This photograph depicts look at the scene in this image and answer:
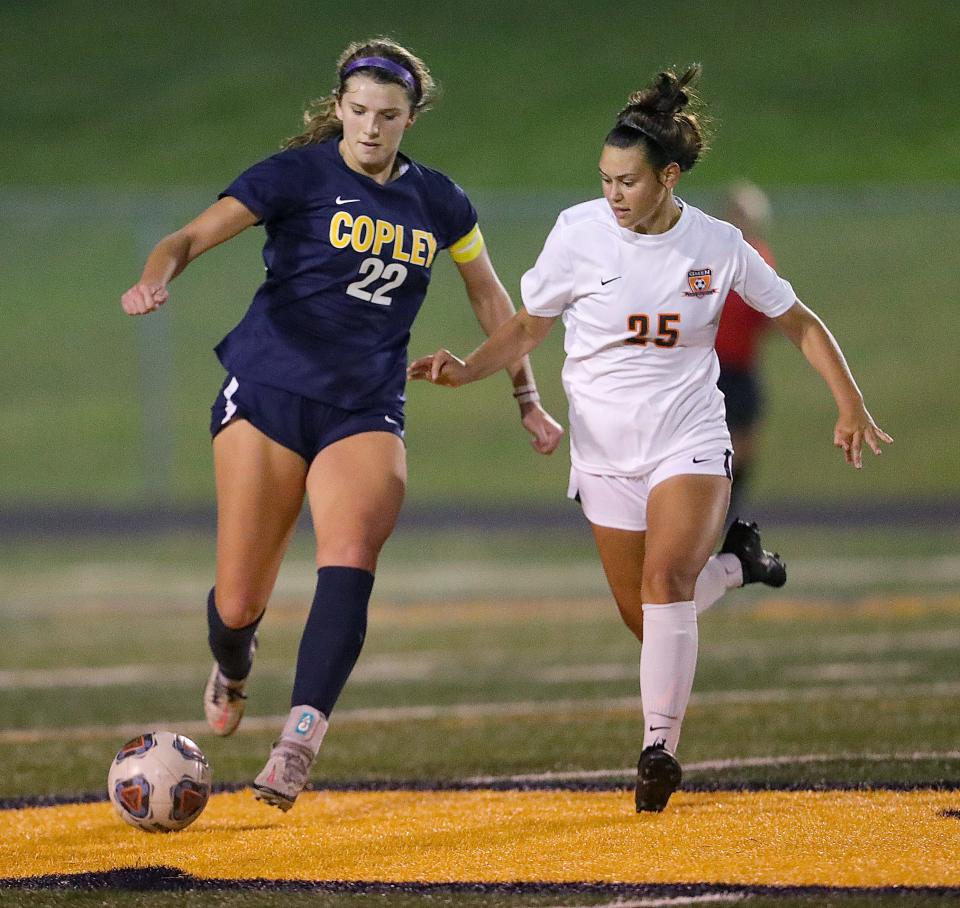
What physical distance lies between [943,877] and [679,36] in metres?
35.3

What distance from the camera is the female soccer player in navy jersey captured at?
5.82 meters

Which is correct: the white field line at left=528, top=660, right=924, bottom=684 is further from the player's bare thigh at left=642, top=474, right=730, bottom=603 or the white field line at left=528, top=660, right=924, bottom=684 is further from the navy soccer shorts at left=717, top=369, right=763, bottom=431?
the player's bare thigh at left=642, top=474, right=730, bottom=603

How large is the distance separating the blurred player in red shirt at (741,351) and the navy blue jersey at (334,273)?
503 centimetres

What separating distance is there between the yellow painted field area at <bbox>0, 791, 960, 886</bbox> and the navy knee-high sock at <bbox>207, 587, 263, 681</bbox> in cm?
60

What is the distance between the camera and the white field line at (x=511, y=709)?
799 cm

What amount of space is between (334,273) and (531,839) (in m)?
1.84

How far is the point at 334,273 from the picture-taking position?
235 inches

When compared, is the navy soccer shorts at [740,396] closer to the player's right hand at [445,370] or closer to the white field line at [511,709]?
the white field line at [511,709]

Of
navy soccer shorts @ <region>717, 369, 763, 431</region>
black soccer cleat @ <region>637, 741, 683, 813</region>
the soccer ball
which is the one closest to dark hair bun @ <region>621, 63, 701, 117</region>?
black soccer cleat @ <region>637, 741, 683, 813</region>

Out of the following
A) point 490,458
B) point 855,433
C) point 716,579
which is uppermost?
point 490,458

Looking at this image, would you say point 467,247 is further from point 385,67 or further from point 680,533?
point 680,533

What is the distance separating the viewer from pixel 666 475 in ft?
19.3

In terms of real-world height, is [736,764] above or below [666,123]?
below

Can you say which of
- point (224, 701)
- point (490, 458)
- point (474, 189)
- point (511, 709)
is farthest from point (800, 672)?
point (474, 189)
